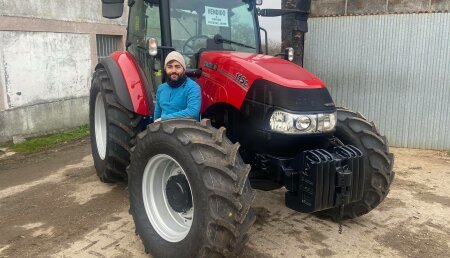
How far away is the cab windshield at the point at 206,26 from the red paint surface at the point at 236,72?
25 cm

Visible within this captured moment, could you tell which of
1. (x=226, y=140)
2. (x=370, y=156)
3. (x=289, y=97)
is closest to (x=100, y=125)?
(x=226, y=140)

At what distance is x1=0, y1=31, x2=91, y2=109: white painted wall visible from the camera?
681 centimetres

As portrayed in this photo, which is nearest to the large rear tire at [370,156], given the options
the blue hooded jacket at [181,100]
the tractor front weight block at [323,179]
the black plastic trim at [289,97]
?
the tractor front weight block at [323,179]

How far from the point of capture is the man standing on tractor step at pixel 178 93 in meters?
3.26

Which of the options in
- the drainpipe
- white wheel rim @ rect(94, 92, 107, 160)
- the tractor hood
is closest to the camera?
the tractor hood

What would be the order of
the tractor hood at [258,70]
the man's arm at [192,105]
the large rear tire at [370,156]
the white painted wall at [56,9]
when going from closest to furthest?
the tractor hood at [258,70], the man's arm at [192,105], the large rear tire at [370,156], the white painted wall at [56,9]

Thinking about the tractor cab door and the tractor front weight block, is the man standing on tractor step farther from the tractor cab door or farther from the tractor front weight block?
the tractor front weight block

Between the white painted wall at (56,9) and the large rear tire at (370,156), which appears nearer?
the large rear tire at (370,156)

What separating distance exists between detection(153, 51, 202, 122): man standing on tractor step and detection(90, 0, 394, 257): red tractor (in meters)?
0.23

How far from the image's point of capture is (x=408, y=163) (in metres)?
6.07

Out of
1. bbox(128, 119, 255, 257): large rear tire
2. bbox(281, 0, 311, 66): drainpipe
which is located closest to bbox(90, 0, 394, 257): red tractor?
bbox(128, 119, 255, 257): large rear tire

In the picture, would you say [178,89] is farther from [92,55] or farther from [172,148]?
[92,55]

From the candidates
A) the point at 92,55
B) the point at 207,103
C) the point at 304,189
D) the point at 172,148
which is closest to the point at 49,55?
the point at 92,55

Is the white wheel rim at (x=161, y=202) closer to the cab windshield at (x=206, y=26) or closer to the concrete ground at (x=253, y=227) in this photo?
the concrete ground at (x=253, y=227)
